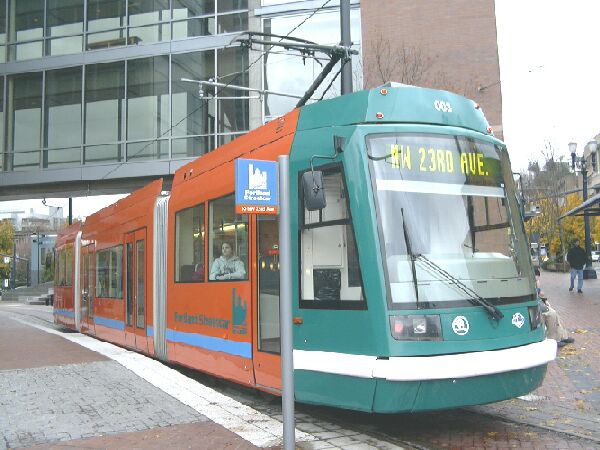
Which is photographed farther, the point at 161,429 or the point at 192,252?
the point at 192,252

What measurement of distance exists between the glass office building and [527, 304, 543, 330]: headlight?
56.3ft

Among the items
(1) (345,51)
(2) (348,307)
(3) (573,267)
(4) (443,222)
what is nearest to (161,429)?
(2) (348,307)

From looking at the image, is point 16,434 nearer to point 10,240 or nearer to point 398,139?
point 398,139

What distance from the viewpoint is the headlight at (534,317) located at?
5836 mm

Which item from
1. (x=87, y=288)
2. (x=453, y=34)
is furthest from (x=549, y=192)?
(x=87, y=288)

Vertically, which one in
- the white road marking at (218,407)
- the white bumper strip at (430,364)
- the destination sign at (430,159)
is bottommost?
the white road marking at (218,407)

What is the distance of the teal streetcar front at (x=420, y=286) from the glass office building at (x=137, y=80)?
55.1ft

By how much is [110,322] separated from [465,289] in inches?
372

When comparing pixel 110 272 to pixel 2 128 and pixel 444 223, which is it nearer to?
pixel 444 223

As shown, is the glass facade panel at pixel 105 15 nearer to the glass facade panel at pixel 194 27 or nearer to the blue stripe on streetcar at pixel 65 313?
the glass facade panel at pixel 194 27

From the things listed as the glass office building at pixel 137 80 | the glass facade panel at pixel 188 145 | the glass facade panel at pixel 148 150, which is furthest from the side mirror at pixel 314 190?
the glass facade panel at pixel 148 150

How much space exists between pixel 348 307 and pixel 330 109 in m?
1.98

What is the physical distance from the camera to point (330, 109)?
6066mm

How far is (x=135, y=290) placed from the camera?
11.1m
